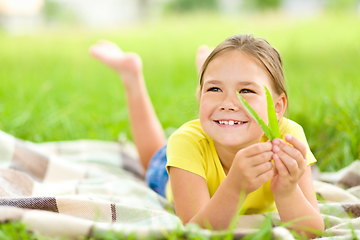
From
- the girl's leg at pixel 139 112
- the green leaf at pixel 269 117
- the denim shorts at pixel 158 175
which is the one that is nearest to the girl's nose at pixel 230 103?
the green leaf at pixel 269 117

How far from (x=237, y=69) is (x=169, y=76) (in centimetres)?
363

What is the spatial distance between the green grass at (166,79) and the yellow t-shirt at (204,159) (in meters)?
0.29

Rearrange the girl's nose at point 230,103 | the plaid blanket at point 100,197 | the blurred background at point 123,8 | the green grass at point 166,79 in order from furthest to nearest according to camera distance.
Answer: the blurred background at point 123,8
the green grass at point 166,79
the girl's nose at point 230,103
the plaid blanket at point 100,197

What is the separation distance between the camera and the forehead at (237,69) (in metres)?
1.27

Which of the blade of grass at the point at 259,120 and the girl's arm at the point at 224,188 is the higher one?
the blade of grass at the point at 259,120

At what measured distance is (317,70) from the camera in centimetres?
444

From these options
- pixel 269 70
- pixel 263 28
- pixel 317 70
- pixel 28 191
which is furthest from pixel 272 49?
pixel 263 28

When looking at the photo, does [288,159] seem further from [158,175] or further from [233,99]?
[158,175]

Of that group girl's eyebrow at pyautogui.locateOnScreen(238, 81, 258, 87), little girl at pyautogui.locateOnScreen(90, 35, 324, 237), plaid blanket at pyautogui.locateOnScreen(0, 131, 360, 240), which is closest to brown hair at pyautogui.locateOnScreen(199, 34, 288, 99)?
little girl at pyautogui.locateOnScreen(90, 35, 324, 237)

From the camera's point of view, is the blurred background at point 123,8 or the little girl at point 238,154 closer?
the little girl at point 238,154

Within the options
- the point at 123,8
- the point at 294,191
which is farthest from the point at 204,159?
the point at 123,8

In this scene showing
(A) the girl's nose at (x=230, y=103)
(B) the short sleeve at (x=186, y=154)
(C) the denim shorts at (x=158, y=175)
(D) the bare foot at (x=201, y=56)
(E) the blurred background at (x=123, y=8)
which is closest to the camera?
(A) the girl's nose at (x=230, y=103)

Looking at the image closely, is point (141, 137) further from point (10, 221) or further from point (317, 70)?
point (317, 70)

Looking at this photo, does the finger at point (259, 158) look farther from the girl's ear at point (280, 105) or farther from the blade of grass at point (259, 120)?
the girl's ear at point (280, 105)
